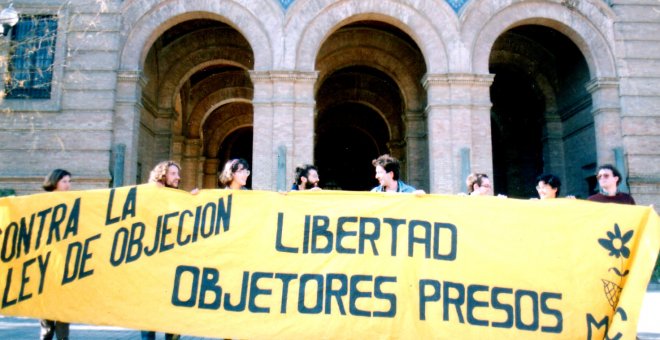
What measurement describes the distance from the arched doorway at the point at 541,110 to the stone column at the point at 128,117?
529 inches

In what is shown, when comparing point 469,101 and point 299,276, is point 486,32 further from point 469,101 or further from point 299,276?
point 299,276

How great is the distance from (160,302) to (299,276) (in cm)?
150

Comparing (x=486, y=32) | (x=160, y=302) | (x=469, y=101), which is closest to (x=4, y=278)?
(x=160, y=302)

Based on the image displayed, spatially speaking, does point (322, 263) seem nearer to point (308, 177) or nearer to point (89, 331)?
point (308, 177)

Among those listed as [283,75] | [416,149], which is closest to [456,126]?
[416,149]

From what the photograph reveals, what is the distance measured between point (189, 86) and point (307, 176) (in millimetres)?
17998

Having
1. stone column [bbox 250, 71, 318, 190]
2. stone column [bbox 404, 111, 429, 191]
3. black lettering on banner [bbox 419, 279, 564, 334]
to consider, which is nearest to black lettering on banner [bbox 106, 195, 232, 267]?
black lettering on banner [bbox 419, 279, 564, 334]

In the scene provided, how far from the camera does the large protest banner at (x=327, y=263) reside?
524 cm

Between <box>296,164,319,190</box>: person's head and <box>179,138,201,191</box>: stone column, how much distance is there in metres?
16.9

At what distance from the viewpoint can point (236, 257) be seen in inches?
218

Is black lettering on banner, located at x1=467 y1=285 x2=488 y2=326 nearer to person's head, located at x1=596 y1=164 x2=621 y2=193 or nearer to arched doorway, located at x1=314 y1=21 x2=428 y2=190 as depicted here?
person's head, located at x1=596 y1=164 x2=621 y2=193

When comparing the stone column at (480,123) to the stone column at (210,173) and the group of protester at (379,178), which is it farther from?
the stone column at (210,173)

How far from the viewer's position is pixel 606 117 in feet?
50.0

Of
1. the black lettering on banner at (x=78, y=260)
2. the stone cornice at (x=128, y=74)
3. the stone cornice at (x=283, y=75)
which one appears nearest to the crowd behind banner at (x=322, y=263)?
the black lettering on banner at (x=78, y=260)
